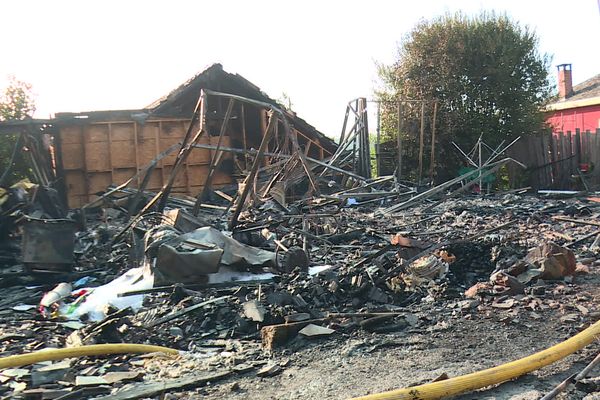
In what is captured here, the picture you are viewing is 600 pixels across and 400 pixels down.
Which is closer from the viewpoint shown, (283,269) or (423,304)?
(423,304)

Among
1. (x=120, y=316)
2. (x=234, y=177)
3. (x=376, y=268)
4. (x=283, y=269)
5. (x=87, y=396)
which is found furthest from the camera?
(x=234, y=177)

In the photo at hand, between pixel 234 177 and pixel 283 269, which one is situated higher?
pixel 234 177

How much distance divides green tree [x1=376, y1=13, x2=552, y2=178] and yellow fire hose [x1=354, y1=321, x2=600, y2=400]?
1862cm

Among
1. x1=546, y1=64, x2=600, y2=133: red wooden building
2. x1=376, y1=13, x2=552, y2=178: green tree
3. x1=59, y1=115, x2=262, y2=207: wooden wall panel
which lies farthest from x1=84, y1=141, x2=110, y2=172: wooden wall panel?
x1=546, y1=64, x2=600, y2=133: red wooden building

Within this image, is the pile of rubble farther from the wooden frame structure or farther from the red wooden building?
the red wooden building

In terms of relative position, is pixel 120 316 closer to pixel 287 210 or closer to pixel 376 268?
pixel 376 268

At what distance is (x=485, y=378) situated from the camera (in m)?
3.66

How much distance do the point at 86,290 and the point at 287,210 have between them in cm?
528

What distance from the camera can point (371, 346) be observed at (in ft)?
15.9

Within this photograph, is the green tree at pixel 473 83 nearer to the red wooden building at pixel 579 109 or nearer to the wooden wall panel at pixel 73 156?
the red wooden building at pixel 579 109

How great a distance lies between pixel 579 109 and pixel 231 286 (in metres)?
29.1

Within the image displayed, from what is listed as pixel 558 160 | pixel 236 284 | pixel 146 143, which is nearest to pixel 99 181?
pixel 146 143

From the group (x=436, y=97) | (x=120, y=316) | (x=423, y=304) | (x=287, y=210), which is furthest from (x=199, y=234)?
(x=436, y=97)

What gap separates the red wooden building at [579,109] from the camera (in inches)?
Result: 1144
